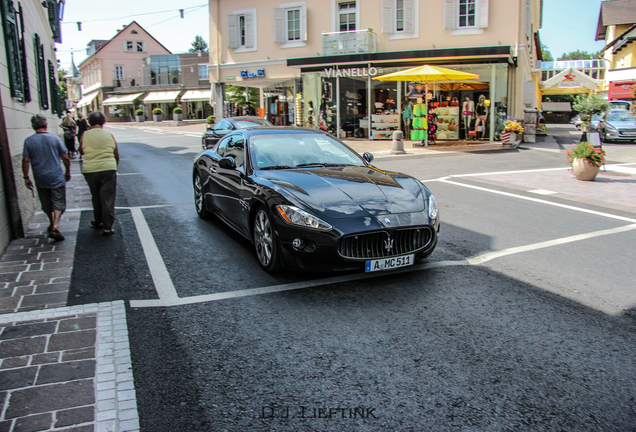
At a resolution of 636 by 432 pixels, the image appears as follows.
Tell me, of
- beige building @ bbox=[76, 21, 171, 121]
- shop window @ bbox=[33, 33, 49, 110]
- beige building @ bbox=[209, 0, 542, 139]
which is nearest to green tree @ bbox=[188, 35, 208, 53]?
beige building @ bbox=[76, 21, 171, 121]

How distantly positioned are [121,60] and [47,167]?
68.2 meters

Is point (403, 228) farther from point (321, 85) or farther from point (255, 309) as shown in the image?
point (321, 85)

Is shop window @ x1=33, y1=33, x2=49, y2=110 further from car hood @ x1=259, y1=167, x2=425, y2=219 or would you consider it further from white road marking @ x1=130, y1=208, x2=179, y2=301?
car hood @ x1=259, y1=167, x2=425, y2=219

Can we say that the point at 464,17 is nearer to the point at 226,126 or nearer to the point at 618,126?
the point at 618,126

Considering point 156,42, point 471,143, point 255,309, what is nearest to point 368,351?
point 255,309

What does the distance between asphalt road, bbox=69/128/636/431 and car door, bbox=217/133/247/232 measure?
386 millimetres

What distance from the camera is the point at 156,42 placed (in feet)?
233

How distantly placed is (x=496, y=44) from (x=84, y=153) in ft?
68.0

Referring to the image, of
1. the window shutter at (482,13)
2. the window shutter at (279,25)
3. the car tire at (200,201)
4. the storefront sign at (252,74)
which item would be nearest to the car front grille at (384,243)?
the car tire at (200,201)

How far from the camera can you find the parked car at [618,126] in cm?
2384

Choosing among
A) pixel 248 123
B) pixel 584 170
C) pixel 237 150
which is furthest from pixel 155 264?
pixel 248 123

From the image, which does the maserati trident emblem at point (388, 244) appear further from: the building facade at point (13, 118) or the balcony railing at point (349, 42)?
the balcony railing at point (349, 42)

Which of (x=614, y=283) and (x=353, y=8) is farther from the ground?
(x=353, y=8)

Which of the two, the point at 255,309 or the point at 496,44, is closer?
the point at 255,309
